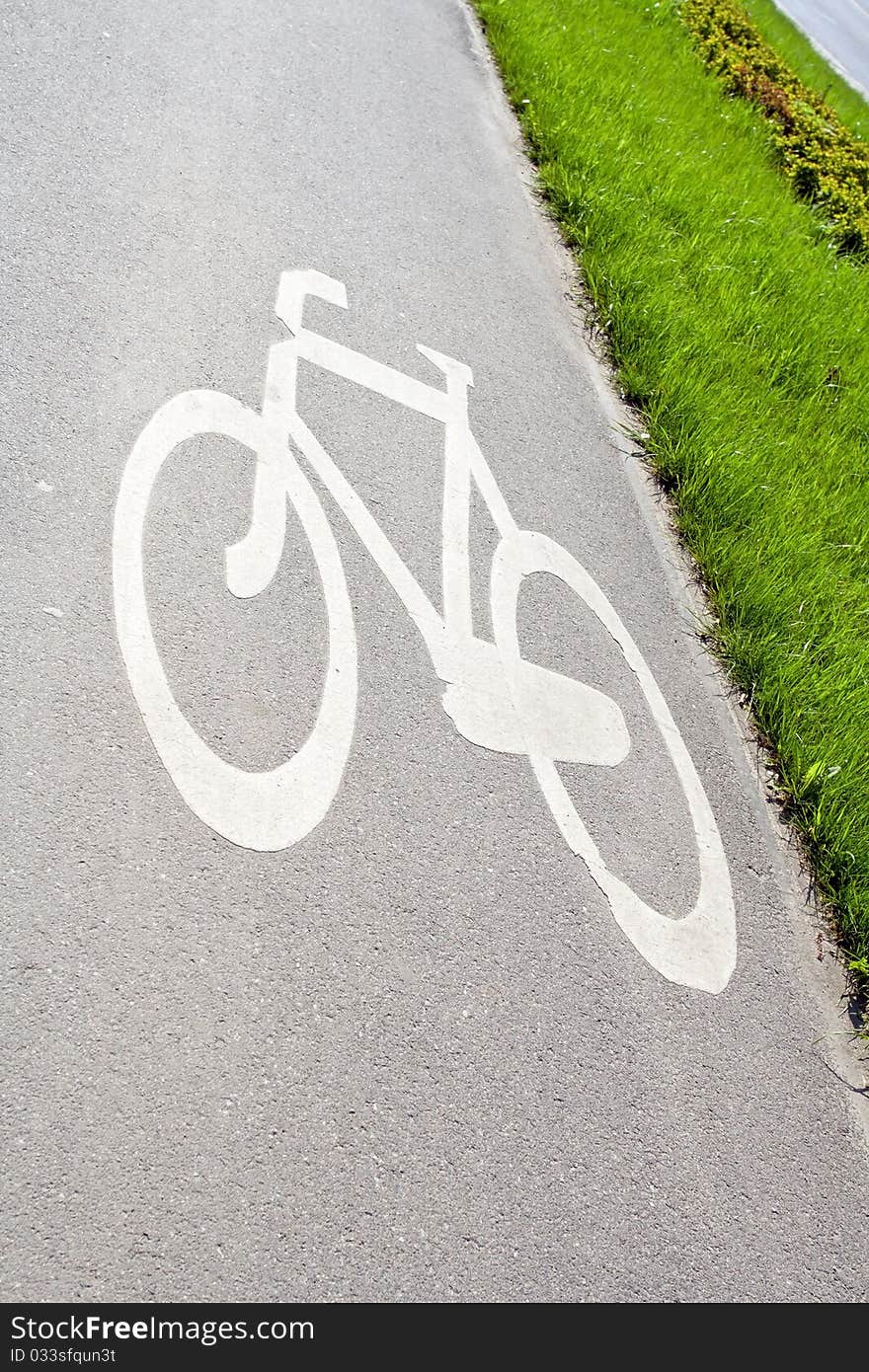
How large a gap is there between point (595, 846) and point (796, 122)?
1006cm

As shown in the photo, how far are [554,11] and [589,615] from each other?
29.0ft

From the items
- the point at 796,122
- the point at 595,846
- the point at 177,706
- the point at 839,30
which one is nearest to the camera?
the point at 177,706

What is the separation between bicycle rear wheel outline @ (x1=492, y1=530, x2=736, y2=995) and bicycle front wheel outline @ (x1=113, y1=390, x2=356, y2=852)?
72 cm

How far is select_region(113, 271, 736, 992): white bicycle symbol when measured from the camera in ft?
12.3

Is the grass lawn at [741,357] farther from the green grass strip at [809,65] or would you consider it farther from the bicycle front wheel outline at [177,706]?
the green grass strip at [809,65]

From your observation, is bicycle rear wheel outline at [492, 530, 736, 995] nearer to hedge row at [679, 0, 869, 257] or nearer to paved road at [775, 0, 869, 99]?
hedge row at [679, 0, 869, 257]

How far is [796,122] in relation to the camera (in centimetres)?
1141

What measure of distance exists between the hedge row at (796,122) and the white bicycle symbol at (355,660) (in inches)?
256

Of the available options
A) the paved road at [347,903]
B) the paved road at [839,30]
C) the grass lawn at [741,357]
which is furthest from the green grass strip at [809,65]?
the paved road at [347,903]

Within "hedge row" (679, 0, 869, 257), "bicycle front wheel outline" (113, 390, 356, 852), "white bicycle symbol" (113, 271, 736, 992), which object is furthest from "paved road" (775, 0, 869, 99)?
"bicycle front wheel outline" (113, 390, 356, 852)

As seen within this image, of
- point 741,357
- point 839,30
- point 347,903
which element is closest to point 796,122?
point 741,357

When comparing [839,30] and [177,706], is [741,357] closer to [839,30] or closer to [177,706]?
[177,706]

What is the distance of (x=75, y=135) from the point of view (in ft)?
20.4
